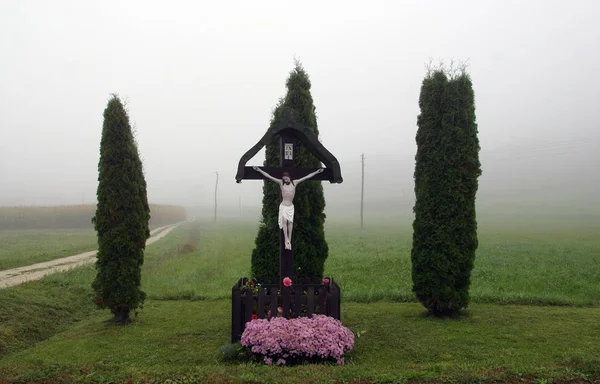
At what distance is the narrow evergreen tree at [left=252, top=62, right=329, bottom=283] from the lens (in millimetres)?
10461

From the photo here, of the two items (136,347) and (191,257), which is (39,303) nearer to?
(136,347)

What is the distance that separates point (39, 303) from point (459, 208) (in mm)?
9999

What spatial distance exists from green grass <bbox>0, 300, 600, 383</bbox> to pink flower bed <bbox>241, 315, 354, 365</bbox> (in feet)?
1.05

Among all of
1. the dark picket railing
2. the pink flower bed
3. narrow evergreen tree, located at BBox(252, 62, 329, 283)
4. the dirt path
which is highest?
narrow evergreen tree, located at BBox(252, 62, 329, 283)

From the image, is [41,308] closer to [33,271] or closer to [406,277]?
[33,271]

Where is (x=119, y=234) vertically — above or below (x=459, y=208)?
below

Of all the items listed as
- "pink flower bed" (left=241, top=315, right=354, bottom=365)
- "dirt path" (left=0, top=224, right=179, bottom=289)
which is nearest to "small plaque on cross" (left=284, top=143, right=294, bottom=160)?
"pink flower bed" (left=241, top=315, right=354, bottom=365)

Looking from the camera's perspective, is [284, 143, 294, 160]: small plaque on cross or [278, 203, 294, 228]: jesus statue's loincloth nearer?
[278, 203, 294, 228]: jesus statue's loincloth

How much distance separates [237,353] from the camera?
6.64 metres

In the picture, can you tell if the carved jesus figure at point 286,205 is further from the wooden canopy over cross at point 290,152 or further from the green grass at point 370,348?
the green grass at point 370,348

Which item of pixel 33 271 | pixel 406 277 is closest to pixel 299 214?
pixel 406 277

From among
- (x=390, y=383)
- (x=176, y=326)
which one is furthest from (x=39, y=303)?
(x=390, y=383)

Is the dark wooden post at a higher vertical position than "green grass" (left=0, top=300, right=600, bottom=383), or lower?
higher

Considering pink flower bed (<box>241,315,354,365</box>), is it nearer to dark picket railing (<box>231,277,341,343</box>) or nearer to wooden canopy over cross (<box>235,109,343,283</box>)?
dark picket railing (<box>231,277,341,343</box>)
